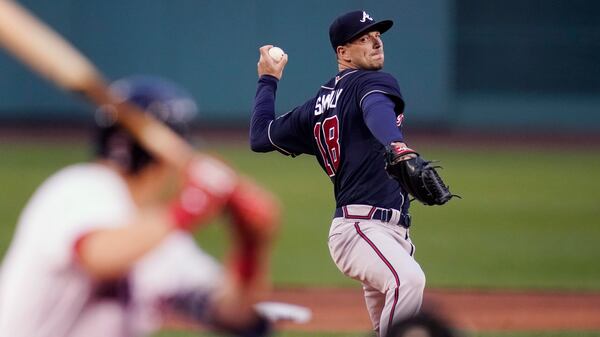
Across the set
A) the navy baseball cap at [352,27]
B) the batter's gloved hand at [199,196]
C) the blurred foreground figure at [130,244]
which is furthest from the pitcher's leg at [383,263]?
the batter's gloved hand at [199,196]

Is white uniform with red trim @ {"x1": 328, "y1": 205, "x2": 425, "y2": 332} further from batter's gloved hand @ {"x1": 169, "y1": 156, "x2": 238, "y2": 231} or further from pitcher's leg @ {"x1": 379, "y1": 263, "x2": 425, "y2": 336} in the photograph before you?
batter's gloved hand @ {"x1": 169, "y1": 156, "x2": 238, "y2": 231}

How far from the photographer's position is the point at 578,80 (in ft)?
83.1

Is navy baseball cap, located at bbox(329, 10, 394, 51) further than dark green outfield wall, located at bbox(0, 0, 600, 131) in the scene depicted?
No

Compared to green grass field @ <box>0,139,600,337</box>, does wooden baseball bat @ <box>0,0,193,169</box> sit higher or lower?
higher

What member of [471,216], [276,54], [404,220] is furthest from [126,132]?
[471,216]

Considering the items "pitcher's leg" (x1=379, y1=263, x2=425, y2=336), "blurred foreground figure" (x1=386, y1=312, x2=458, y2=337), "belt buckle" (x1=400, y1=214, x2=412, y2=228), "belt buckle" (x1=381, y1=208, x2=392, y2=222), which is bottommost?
"pitcher's leg" (x1=379, y1=263, x2=425, y2=336)

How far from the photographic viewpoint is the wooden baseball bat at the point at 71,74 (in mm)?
2713

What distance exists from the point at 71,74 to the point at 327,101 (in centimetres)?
313

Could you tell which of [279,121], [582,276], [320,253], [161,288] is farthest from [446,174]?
[161,288]

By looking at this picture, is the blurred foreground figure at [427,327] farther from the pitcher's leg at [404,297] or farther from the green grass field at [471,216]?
the green grass field at [471,216]

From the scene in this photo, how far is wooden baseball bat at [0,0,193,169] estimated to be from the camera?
271 centimetres

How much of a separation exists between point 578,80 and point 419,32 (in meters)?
3.65

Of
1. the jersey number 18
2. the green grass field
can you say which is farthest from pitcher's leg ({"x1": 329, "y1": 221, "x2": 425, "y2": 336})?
the green grass field

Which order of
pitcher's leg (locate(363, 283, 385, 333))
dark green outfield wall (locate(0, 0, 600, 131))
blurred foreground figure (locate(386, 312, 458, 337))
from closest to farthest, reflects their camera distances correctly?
blurred foreground figure (locate(386, 312, 458, 337)) < pitcher's leg (locate(363, 283, 385, 333)) < dark green outfield wall (locate(0, 0, 600, 131))
